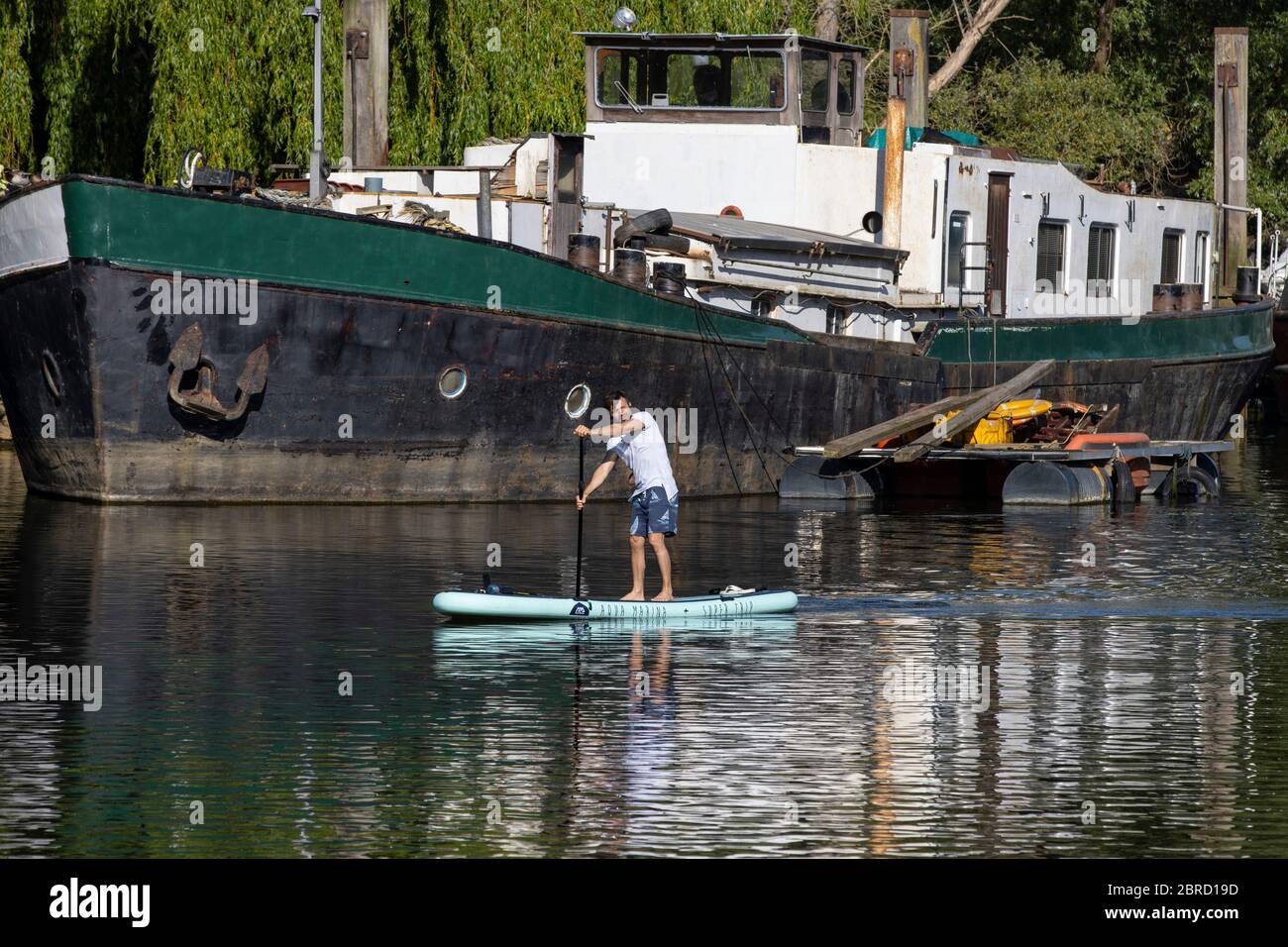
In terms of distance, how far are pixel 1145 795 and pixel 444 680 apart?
166 inches

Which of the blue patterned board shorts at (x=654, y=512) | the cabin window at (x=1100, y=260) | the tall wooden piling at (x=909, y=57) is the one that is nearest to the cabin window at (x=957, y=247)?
the tall wooden piling at (x=909, y=57)

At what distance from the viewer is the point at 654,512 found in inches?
580

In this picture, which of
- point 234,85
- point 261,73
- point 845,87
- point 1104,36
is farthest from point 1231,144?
point 234,85

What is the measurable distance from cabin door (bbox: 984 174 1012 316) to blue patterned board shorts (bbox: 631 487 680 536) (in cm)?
1289

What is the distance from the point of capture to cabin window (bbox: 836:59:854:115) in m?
26.2

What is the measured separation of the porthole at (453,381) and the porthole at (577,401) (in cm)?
129

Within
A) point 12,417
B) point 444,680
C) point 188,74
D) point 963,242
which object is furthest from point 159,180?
point 444,680

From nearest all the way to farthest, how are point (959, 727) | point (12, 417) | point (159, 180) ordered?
point (959, 727) → point (12, 417) → point (159, 180)

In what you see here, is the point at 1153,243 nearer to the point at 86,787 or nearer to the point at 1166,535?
the point at 1166,535

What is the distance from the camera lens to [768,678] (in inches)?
476

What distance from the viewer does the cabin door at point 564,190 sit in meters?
23.9

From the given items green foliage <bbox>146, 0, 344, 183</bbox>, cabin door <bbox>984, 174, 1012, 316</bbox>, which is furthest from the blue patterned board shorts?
green foliage <bbox>146, 0, 344, 183</bbox>

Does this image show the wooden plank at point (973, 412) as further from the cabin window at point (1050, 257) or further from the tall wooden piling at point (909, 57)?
the tall wooden piling at point (909, 57)

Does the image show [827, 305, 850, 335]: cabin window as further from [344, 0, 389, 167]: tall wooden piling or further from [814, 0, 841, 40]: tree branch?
[814, 0, 841, 40]: tree branch
